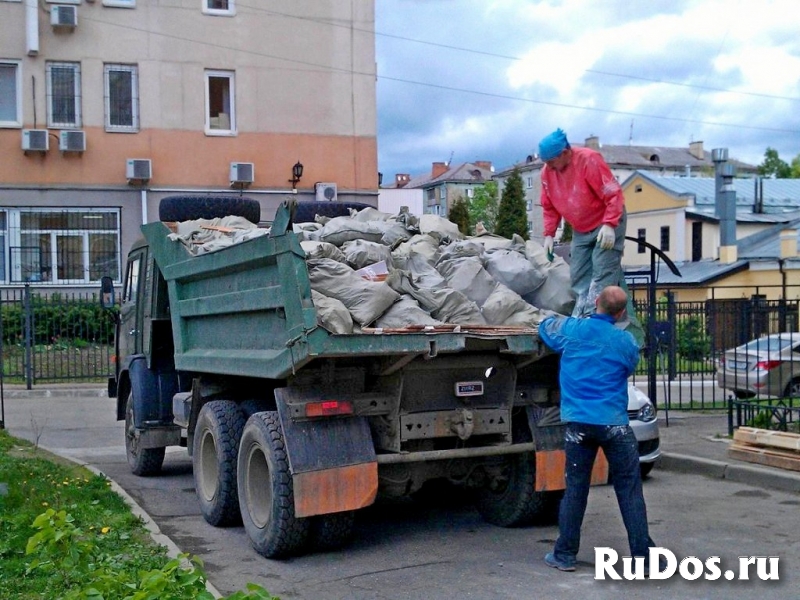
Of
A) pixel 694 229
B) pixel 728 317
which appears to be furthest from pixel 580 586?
pixel 694 229

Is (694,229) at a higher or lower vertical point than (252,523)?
higher

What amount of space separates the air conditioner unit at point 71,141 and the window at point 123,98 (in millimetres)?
938

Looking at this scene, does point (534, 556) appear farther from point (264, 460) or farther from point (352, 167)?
point (352, 167)

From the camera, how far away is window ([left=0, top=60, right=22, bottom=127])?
23.8m

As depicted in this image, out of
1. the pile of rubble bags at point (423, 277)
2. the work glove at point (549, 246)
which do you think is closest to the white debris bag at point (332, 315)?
the pile of rubble bags at point (423, 277)

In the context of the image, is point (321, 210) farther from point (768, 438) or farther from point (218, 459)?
point (768, 438)

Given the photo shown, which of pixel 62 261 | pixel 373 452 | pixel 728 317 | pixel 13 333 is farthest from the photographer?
pixel 62 261

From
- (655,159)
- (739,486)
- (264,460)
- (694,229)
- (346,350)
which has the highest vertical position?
(655,159)

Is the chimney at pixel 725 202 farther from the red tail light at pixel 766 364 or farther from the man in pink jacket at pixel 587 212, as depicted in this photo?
the man in pink jacket at pixel 587 212

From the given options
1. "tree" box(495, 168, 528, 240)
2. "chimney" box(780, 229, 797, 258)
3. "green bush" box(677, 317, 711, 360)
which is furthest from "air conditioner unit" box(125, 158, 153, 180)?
"chimney" box(780, 229, 797, 258)

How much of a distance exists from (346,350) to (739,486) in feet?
17.6

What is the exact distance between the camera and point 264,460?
6879 millimetres

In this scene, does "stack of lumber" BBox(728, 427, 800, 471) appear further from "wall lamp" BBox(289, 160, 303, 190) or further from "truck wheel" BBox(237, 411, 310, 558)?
"wall lamp" BBox(289, 160, 303, 190)

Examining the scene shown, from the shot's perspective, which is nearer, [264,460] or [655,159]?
[264,460]
